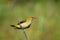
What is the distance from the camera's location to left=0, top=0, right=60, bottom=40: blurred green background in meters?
4.83

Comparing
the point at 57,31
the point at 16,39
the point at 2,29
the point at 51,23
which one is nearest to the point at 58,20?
the point at 51,23

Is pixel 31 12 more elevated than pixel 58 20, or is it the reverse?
pixel 31 12

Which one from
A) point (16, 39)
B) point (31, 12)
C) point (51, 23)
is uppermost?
point (31, 12)

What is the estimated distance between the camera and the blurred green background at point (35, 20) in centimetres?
483

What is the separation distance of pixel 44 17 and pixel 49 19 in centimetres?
11

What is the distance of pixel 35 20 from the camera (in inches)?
230

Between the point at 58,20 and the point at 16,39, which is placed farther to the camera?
the point at 58,20

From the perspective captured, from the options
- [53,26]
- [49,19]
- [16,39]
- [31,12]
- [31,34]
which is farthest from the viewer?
[31,12]

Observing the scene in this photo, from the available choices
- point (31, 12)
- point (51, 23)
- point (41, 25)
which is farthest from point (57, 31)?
point (31, 12)

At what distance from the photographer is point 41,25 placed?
5.23 metres

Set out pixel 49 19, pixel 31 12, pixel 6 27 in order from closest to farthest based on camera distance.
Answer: pixel 6 27 → pixel 49 19 → pixel 31 12

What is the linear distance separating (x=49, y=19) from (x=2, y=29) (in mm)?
1007

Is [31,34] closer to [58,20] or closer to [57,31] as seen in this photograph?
[57,31]

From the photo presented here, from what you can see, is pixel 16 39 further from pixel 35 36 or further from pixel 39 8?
pixel 39 8
